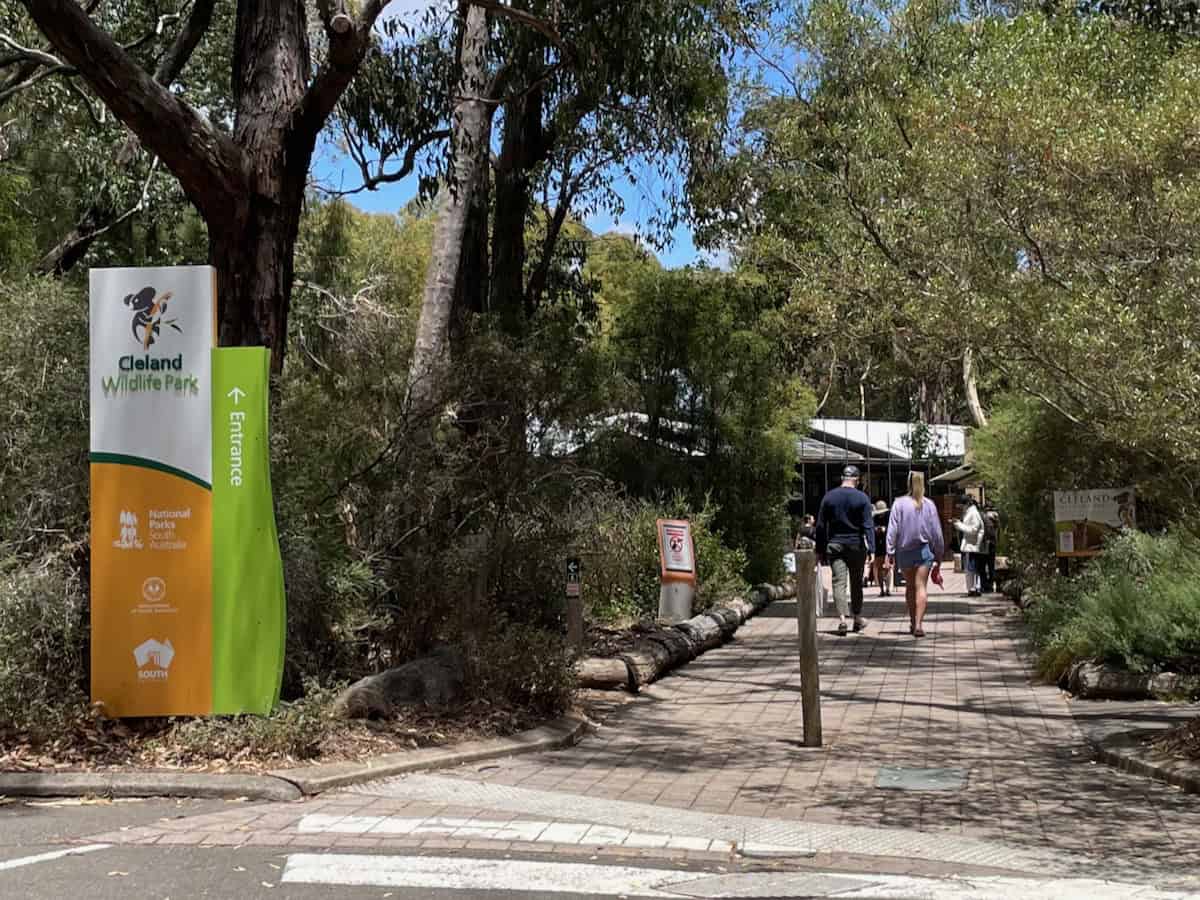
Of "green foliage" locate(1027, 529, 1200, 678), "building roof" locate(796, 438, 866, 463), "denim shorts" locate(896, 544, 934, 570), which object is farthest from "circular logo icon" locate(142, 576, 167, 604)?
"building roof" locate(796, 438, 866, 463)

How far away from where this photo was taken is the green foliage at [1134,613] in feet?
35.3

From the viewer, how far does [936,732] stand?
9.95 m

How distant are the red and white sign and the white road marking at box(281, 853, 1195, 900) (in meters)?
9.90

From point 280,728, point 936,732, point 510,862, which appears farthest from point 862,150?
point 510,862

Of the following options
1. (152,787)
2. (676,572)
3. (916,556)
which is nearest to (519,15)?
(152,787)

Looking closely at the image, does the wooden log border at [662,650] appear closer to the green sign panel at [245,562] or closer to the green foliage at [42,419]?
the green sign panel at [245,562]

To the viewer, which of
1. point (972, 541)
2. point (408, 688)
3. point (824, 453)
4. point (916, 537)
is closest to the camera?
point (408, 688)

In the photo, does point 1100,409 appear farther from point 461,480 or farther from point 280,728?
point 280,728

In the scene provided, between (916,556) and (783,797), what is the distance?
25.5ft

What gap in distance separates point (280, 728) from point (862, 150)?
14494mm

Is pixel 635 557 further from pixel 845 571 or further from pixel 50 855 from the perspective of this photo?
pixel 50 855

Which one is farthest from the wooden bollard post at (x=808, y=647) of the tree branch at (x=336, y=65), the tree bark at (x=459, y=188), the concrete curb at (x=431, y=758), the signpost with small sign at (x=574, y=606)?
the tree branch at (x=336, y=65)

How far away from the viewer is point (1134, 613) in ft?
36.4

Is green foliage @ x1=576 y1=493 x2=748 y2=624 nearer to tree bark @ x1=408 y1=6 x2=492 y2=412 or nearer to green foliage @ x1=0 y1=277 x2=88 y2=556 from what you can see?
tree bark @ x1=408 y1=6 x2=492 y2=412
